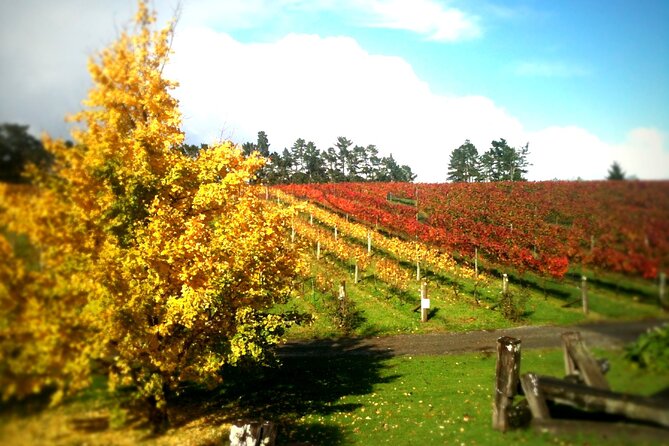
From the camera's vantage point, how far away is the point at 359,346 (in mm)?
22203

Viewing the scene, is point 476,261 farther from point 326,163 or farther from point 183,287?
point 326,163

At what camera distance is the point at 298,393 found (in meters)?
15.7

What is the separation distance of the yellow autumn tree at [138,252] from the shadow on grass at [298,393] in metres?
2.45

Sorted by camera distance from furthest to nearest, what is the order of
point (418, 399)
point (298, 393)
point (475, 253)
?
1. point (475, 253)
2. point (298, 393)
3. point (418, 399)

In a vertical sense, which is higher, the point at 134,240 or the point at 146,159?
the point at 146,159

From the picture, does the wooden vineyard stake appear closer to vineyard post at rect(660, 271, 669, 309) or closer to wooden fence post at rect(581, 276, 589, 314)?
vineyard post at rect(660, 271, 669, 309)

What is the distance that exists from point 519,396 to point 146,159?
8.97 metres

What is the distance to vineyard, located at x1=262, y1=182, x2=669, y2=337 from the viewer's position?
5078 mm

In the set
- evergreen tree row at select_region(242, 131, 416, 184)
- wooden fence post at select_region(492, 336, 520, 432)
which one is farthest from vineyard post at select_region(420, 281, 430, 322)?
evergreen tree row at select_region(242, 131, 416, 184)

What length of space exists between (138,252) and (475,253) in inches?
929

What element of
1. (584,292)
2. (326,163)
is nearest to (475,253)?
(584,292)

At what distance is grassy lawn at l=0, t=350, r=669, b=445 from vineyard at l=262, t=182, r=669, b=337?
1.17 m

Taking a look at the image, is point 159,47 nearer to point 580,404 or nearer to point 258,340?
point 258,340

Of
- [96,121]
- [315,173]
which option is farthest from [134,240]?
[315,173]
